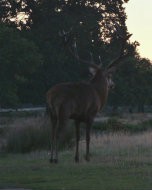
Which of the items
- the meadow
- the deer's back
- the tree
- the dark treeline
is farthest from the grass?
the dark treeline

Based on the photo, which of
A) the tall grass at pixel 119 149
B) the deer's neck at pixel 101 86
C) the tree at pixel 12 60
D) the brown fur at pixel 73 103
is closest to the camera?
the brown fur at pixel 73 103

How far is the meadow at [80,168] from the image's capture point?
13.0 m

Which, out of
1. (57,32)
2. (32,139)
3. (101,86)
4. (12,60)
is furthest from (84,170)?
(57,32)

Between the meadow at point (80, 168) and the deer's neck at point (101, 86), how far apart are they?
157 cm

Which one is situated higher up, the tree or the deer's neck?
the tree

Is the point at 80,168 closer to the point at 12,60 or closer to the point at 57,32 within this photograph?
the point at 12,60

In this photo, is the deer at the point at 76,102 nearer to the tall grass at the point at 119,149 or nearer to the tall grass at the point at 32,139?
the tall grass at the point at 119,149

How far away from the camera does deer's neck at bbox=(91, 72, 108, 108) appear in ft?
59.9

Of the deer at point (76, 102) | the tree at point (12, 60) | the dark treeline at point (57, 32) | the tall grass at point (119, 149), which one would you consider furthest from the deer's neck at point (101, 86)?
the dark treeline at point (57, 32)

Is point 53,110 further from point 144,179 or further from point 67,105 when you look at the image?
point 144,179

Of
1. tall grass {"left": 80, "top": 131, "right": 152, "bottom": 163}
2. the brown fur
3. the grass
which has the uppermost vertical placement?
the brown fur

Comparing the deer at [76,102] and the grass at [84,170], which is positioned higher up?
the deer at [76,102]

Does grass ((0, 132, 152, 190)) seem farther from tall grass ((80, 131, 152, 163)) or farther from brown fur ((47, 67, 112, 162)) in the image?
brown fur ((47, 67, 112, 162))

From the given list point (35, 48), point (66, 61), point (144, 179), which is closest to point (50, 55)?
point (66, 61)
